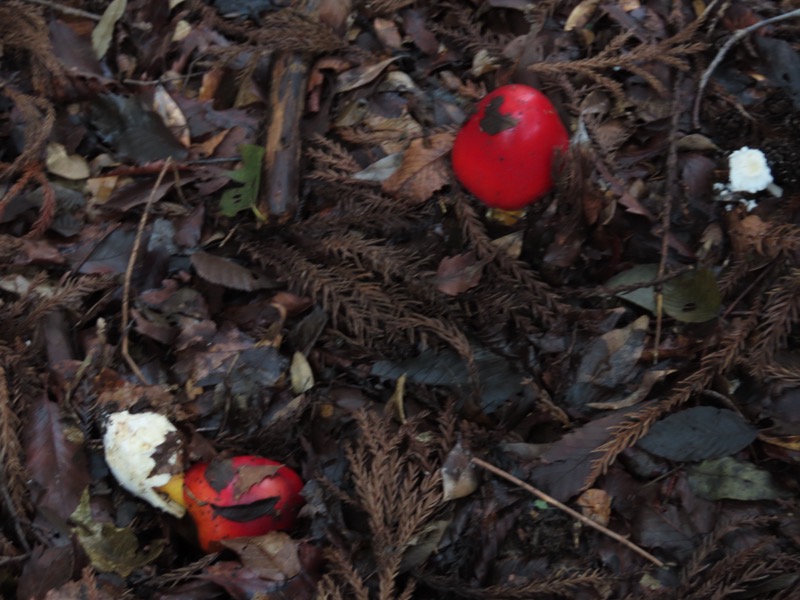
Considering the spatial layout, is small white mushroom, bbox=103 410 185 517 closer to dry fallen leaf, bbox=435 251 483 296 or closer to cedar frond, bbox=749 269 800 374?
dry fallen leaf, bbox=435 251 483 296

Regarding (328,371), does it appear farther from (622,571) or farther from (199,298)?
(622,571)

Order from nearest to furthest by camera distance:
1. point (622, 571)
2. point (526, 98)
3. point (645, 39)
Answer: point (622, 571) → point (526, 98) → point (645, 39)

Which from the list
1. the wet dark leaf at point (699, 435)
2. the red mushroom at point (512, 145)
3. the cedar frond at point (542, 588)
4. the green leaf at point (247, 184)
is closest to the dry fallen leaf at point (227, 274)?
the green leaf at point (247, 184)

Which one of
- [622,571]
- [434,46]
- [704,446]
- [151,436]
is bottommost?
[622,571]

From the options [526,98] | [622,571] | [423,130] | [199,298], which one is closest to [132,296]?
[199,298]

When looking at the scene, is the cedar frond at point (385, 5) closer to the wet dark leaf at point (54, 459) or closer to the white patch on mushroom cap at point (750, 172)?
the white patch on mushroom cap at point (750, 172)

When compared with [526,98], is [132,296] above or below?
below

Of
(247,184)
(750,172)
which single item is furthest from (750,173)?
(247,184)
